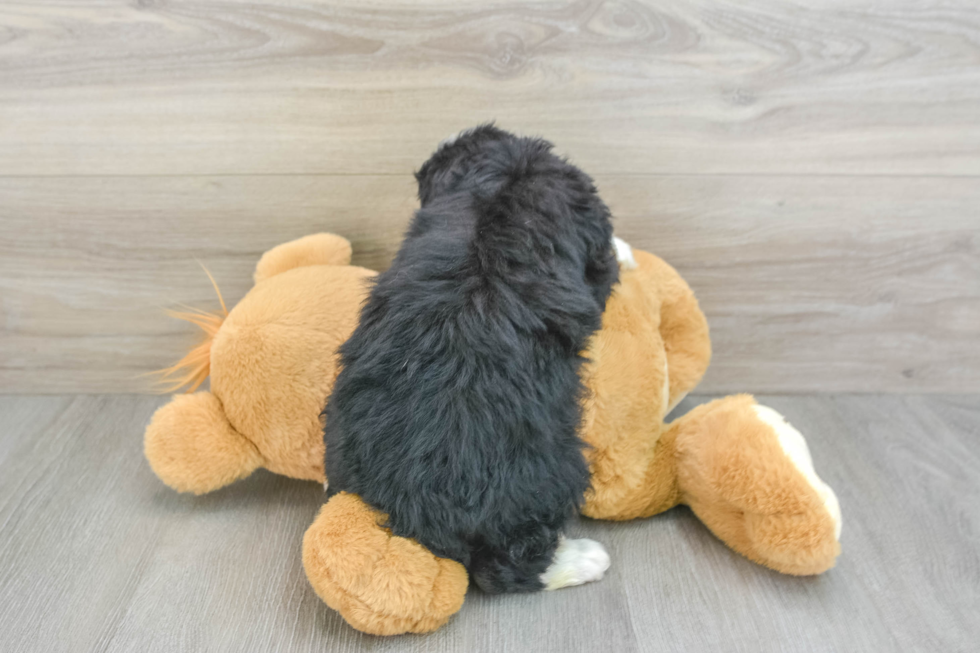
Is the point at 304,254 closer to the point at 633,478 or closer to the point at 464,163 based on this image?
the point at 464,163

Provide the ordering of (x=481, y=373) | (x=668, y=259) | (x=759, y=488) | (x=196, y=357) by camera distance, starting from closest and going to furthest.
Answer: (x=481, y=373)
(x=759, y=488)
(x=196, y=357)
(x=668, y=259)

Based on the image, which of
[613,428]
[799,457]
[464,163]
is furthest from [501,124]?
[799,457]

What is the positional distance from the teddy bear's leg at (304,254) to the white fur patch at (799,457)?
0.53 metres

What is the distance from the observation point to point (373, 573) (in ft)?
1.82

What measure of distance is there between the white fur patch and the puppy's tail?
0.64 meters

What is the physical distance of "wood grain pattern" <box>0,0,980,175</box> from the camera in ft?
2.53

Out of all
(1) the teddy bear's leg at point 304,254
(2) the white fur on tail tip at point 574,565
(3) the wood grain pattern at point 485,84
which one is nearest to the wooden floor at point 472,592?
(2) the white fur on tail tip at point 574,565

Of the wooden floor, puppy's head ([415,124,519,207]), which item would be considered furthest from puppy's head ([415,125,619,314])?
the wooden floor

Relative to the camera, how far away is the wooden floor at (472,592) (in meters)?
0.61

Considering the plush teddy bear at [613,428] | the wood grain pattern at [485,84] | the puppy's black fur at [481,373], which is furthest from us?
the wood grain pattern at [485,84]

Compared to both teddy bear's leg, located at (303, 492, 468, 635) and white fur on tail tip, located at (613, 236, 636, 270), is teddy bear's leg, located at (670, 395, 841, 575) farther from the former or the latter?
teddy bear's leg, located at (303, 492, 468, 635)

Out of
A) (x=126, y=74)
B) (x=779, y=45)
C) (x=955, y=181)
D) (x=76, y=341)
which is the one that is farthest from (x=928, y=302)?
(x=76, y=341)

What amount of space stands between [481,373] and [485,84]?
1.39ft

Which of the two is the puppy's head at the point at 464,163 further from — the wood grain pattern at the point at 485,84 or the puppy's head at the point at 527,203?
the wood grain pattern at the point at 485,84
